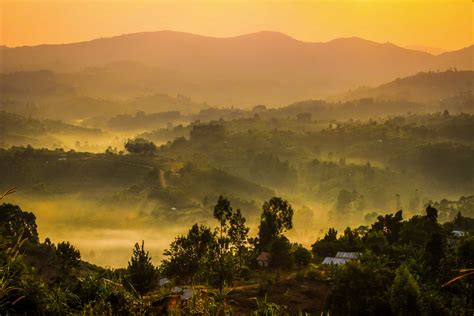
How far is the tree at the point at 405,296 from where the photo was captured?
4434 centimetres

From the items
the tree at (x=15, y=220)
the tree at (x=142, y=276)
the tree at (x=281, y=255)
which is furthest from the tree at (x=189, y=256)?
the tree at (x=15, y=220)

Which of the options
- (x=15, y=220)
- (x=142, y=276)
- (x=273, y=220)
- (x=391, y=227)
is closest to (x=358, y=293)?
(x=142, y=276)

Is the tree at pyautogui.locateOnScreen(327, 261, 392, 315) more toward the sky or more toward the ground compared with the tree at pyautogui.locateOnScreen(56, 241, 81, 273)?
more toward the ground

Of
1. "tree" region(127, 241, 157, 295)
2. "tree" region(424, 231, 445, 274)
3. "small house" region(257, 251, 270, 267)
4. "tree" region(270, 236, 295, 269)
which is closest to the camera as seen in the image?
"tree" region(127, 241, 157, 295)

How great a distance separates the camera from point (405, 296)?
44500 mm

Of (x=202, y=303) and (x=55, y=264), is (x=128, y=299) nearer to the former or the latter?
(x=202, y=303)

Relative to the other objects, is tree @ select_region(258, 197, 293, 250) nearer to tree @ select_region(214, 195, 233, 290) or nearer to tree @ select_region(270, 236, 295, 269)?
tree @ select_region(270, 236, 295, 269)

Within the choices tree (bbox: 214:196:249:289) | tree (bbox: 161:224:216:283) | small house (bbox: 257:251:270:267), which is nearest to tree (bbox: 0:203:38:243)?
tree (bbox: 161:224:216:283)

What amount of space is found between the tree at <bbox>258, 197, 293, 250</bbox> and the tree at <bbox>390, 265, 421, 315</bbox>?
45.0 m

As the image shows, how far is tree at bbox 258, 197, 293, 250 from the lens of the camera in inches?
3561

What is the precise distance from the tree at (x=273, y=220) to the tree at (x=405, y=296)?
44981 mm

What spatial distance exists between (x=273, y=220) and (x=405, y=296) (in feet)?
154

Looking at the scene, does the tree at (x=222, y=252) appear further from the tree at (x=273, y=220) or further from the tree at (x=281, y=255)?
the tree at (x=273, y=220)

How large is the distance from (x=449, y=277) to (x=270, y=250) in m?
31.5
